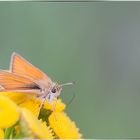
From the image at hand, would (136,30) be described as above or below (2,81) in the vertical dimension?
above

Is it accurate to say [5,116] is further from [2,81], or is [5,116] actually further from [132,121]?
[132,121]

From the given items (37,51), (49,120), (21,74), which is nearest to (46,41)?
(37,51)

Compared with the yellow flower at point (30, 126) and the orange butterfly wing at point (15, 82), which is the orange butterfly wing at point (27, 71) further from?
the yellow flower at point (30, 126)

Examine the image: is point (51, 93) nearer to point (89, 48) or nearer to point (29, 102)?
point (29, 102)

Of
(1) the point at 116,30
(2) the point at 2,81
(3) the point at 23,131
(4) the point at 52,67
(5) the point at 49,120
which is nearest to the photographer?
(3) the point at 23,131

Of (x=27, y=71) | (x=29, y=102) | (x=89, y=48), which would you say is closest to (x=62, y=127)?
(x=29, y=102)

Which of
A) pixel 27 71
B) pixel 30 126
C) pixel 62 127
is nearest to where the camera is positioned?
pixel 30 126

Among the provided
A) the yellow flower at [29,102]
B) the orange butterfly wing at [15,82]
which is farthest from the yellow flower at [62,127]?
the orange butterfly wing at [15,82]

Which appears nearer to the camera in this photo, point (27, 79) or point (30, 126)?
point (30, 126)
